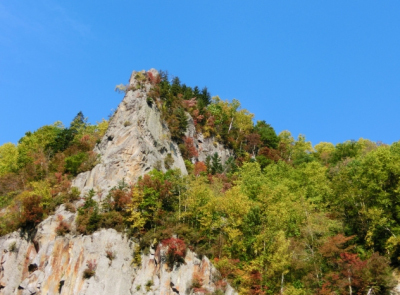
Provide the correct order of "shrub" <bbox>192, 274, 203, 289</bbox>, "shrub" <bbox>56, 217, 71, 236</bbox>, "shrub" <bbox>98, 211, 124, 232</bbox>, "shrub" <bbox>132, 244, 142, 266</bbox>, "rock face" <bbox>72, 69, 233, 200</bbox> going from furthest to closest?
"rock face" <bbox>72, 69, 233, 200</bbox> → "shrub" <bbox>56, 217, 71, 236</bbox> → "shrub" <bbox>98, 211, 124, 232</bbox> → "shrub" <bbox>132, 244, 142, 266</bbox> → "shrub" <bbox>192, 274, 203, 289</bbox>

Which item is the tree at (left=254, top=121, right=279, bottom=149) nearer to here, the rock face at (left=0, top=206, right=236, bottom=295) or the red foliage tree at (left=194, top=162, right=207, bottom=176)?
the red foliage tree at (left=194, top=162, right=207, bottom=176)

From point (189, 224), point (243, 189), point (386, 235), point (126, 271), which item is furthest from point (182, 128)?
point (386, 235)

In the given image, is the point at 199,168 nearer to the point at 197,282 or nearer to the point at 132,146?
the point at 132,146

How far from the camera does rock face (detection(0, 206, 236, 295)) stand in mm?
33031

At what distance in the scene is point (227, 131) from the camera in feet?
223

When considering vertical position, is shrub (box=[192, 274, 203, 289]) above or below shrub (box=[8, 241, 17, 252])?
Result: below

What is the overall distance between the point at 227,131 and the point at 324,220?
33.5m

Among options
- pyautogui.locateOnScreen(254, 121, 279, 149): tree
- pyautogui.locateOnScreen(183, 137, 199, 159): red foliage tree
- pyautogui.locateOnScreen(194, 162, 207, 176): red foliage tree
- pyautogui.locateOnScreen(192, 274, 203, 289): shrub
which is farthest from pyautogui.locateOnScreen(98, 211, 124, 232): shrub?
pyautogui.locateOnScreen(254, 121, 279, 149): tree

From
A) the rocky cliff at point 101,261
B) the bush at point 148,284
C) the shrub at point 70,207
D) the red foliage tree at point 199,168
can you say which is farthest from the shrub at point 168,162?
the bush at point 148,284

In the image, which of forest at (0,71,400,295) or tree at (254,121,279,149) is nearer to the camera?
forest at (0,71,400,295)

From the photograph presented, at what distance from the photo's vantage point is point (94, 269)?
1344 inches

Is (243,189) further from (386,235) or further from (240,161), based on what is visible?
(240,161)

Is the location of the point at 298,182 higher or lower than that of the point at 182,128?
lower

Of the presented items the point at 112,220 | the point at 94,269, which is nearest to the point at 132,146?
the point at 112,220
